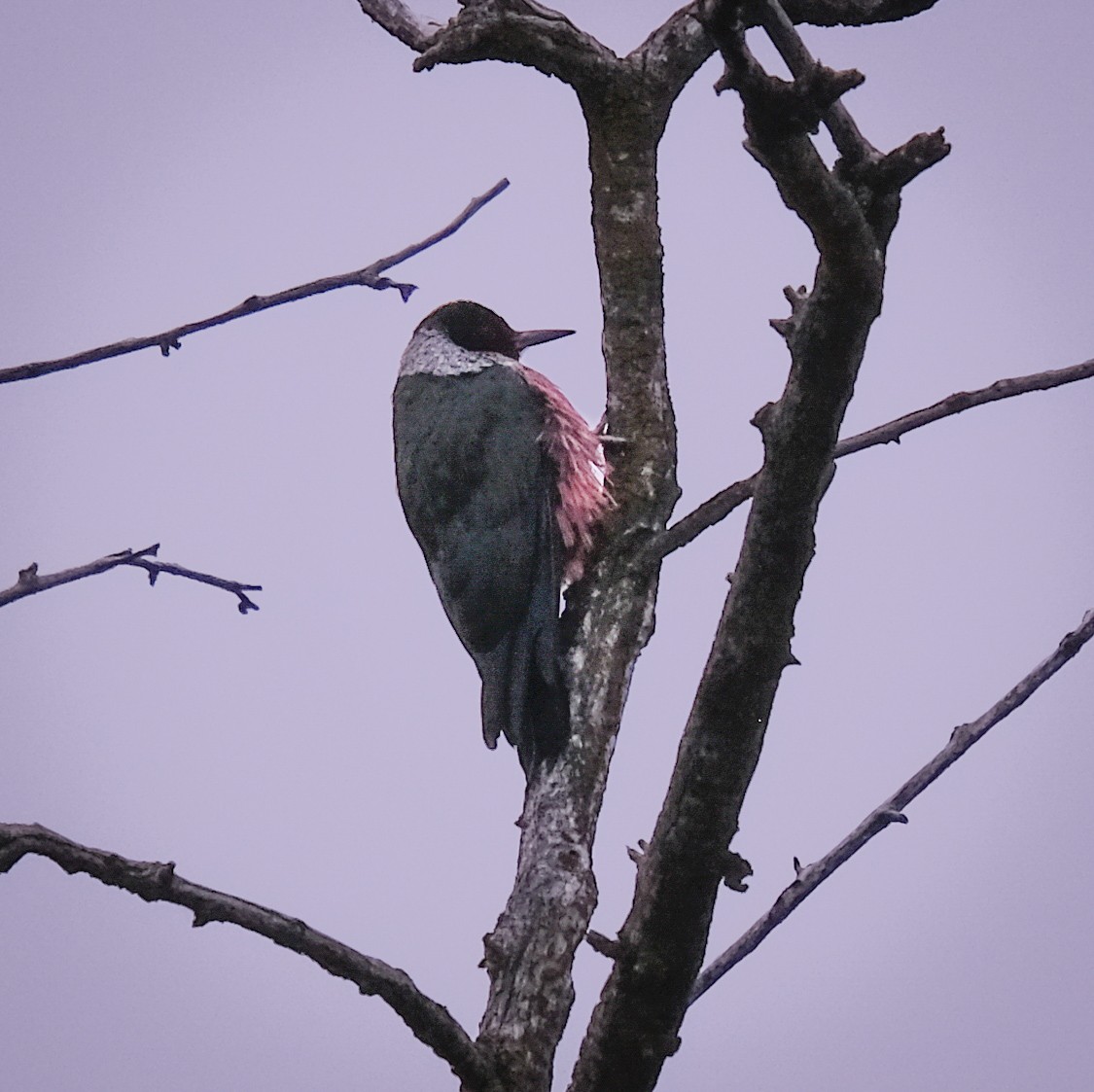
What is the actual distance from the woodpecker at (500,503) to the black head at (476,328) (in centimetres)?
17

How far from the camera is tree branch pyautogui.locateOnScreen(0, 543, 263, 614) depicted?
2090 mm

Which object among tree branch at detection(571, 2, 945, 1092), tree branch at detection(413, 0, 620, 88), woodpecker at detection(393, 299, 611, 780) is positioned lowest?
tree branch at detection(571, 2, 945, 1092)

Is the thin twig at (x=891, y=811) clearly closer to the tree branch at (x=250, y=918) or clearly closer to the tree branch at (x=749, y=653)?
the tree branch at (x=749, y=653)

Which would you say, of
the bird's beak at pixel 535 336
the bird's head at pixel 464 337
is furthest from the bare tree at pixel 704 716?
the bird's beak at pixel 535 336

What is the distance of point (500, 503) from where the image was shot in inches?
145

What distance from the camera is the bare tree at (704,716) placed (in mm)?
1582

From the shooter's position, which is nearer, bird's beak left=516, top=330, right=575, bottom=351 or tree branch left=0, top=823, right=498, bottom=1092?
tree branch left=0, top=823, right=498, bottom=1092

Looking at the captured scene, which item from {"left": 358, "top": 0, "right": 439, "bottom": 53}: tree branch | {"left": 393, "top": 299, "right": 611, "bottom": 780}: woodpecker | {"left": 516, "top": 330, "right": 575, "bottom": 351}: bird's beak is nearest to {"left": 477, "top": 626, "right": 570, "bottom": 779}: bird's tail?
{"left": 393, "top": 299, "right": 611, "bottom": 780}: woodpecker

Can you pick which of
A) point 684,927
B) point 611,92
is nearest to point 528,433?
point 611,92

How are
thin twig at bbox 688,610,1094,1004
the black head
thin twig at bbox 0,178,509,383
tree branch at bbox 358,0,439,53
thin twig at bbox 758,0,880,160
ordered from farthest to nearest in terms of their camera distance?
the black head < tree branch at bbox 358,0,439,53 < thin twig at bbox 688,610,1094,1004 < thin twig at bbox 0,178,509,383 < thin twig at bbox 758,0,880,160

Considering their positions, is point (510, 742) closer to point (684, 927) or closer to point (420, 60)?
point (684, 927)

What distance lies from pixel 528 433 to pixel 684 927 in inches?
81.8

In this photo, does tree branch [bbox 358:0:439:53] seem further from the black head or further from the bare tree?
the black head

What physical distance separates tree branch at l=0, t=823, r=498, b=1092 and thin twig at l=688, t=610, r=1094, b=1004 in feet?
1.58
